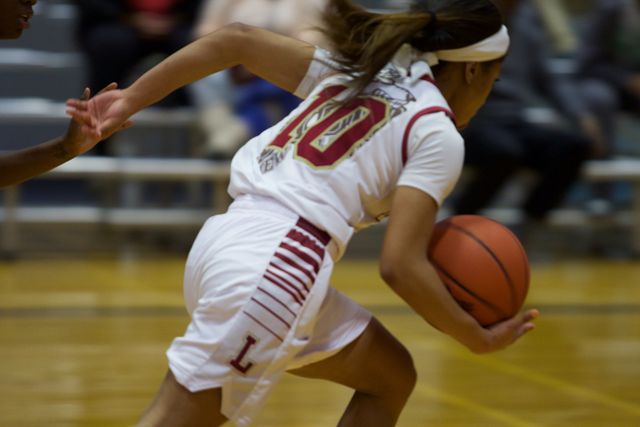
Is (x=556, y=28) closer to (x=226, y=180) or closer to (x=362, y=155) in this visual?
(x=226, y=180)

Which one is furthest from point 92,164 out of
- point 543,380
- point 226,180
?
point 543,380

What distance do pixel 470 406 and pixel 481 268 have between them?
155cm

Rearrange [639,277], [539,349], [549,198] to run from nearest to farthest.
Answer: [539,349]
[639,277]
[549,198]

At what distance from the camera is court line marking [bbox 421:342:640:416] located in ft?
13.4

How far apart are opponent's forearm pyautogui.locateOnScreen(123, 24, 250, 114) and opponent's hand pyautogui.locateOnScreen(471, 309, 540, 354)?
84 centimetres

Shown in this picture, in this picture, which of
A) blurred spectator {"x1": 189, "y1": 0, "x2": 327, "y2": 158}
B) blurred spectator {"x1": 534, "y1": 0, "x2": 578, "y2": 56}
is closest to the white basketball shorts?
blurred spectator {"x1": 189, "y1": 0, "x2": 327, "y2": 158}

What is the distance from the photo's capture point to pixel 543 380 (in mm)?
4434

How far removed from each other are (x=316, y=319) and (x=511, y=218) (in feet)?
17.6

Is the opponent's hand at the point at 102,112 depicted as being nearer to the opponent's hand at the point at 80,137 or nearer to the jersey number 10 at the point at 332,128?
the opponent's hand at the point at 80,137

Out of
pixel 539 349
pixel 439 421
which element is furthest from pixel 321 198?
pixel 539 349

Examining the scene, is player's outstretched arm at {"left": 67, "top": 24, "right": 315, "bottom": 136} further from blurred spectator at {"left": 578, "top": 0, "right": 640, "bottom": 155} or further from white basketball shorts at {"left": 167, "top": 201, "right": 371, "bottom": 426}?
blurred spectator at {"left": 578, "top": 0, "right": 640, "bottom": 155}

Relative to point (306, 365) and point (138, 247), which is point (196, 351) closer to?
point (306, 365)

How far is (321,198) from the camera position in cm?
248

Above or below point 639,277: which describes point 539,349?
above
